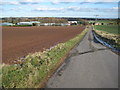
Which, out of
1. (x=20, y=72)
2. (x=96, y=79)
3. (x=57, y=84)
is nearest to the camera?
(x=57, y=84)

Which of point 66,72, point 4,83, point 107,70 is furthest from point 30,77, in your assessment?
point 107,70

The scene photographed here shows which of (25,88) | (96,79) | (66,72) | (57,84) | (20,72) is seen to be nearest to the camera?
(25,88)

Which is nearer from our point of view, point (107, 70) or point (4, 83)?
point (4, 83)

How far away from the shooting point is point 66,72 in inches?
428

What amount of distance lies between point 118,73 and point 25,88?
5076mm

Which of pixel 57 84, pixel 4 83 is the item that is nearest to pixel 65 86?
pixel 57 84

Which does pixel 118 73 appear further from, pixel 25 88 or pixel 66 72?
pixel 25 88

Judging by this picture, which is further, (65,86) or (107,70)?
(107,70)

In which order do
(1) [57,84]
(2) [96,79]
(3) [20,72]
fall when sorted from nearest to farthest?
(1) [57,84] → (2) [96,79] → (3) [20,72]

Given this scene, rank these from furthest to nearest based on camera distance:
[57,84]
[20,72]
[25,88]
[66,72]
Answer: [66,72], [20,72], [57,84], [25,88]

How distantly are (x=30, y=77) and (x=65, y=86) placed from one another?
1.71 metres

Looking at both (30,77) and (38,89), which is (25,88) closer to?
(38,89)

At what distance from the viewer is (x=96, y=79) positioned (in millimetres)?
9297

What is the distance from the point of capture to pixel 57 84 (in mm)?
8562
